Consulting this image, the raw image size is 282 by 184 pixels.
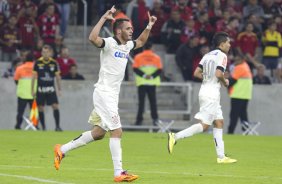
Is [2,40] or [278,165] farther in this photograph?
[2,40]

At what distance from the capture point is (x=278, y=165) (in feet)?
57.2

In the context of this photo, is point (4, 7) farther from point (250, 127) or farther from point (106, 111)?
point (106, 111)

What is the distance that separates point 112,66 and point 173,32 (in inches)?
715

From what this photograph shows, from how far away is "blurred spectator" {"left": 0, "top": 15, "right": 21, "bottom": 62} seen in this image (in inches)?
1230

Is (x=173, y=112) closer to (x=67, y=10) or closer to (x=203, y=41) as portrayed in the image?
(x=203, y=41)

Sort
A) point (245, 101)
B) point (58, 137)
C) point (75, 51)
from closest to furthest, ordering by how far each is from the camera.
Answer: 1. point (58, 137)
2. point (245, 101)
3. point (75, 51)

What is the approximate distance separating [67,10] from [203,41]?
14.3ft

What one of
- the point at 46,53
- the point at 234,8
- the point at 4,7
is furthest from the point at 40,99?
the point at 234,8

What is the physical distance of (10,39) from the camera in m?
31.2

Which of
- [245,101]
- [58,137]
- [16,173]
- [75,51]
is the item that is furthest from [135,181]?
[75,51]

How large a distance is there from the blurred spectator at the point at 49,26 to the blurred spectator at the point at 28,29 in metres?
0.24

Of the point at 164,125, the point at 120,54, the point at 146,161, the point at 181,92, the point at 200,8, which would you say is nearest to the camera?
the point at 120,54

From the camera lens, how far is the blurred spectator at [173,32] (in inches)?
1277

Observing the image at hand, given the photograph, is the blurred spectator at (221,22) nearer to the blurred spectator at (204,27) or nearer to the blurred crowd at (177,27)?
the blurred crowd at (177,27)
